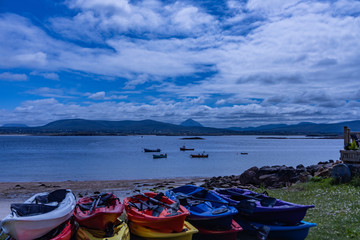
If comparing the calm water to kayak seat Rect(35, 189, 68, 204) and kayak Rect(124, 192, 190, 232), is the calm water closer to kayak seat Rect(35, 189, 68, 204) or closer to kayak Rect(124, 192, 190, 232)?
kayak seat Rect(35, 189, 68, 204)

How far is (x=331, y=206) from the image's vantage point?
41.1 feet

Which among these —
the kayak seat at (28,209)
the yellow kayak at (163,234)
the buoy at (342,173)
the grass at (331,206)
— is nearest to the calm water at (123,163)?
the grass at (331,206)

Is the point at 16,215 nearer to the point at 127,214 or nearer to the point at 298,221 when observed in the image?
the point at 127,214

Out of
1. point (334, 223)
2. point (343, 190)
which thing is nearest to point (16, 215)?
point (334, 223)

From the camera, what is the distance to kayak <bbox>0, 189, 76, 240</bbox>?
7.49 metres

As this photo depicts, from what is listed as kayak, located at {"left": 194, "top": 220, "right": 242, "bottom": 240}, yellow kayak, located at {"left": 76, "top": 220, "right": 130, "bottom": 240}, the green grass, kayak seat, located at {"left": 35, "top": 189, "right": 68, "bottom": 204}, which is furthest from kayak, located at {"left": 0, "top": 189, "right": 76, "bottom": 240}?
the green grass

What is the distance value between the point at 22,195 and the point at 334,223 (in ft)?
67.0

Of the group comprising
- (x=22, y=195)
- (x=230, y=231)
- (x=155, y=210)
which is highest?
(x=155, y=210)

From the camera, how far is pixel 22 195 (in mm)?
22109

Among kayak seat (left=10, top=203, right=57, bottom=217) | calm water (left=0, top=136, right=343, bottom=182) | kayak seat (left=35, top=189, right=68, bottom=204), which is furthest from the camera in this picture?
calm water (left=0, top=136, right=343, bottom=182)

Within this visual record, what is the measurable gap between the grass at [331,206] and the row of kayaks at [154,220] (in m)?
1.17

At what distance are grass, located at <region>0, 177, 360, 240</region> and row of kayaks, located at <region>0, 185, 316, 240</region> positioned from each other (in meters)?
1.17

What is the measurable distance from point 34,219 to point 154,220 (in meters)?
3.04

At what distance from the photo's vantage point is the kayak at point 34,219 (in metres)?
7.49
